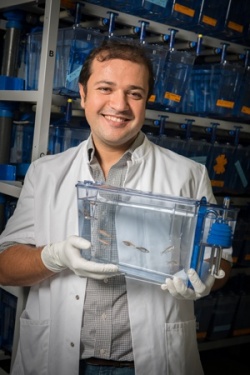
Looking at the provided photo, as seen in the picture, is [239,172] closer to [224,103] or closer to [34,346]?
[224,103]

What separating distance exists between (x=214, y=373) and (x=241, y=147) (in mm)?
1518

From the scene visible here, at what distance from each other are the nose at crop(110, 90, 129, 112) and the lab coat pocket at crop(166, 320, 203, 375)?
2.28 feet

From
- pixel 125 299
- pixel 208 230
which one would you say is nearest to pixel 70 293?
pixel 125 299

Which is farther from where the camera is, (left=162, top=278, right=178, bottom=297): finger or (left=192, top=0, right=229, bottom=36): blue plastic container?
(left=192, top=0, right=229, bottom=36): blue plastic container

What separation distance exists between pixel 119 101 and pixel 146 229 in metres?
0.41

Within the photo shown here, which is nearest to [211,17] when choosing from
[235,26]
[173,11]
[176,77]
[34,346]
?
[235,26]

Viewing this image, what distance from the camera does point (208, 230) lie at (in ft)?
4.62

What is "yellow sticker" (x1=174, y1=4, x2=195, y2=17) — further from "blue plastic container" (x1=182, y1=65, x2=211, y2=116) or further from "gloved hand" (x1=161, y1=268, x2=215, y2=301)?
"gloved hand" (x1=161, y1=268, x2=215, y2=301)

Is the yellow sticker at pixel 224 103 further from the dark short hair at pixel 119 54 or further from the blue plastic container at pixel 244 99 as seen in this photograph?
the dark short hair at pixel 119 54

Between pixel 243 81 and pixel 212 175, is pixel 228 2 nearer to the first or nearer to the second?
pixel 243 81

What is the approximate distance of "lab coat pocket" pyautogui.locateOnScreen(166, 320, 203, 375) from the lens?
1.63 m

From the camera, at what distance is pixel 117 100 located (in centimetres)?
158

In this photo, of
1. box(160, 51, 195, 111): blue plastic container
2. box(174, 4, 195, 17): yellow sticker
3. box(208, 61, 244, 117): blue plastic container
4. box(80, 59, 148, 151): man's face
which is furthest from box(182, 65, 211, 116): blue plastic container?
box(80, 59, 148, 151): man's face

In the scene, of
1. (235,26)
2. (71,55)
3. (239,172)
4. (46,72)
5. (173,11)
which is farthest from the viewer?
(239,172)
